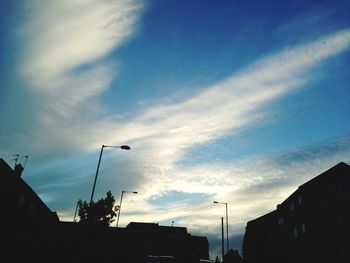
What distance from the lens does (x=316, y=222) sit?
3844cm

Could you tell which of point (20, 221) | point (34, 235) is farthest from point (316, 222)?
point (20, 221)

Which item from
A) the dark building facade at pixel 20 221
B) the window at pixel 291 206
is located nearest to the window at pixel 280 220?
the window at pixel 291 206

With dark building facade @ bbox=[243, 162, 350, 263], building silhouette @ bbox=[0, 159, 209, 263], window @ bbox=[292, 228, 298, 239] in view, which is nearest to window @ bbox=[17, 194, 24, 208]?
building silhouette @ bbox=[0, 159, 209, 263]

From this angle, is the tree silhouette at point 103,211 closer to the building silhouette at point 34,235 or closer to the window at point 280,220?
the building silhouette at point 34,235

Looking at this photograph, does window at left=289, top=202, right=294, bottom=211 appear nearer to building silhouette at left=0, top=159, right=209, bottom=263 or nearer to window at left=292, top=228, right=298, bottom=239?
window at left=292, top=228, right=298, bottom=239

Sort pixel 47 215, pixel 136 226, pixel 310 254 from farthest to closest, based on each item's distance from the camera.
A: pixel 136 226
pixel 310 254
pixel 47 215

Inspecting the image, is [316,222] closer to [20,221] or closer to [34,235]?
[34,235]

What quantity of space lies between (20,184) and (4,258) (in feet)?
20.9

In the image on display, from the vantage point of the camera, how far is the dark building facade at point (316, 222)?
3391 centimetres

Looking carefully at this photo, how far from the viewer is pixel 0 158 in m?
23.2

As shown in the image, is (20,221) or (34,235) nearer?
(20,221)

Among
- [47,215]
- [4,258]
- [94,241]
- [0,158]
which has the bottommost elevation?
[4,258]

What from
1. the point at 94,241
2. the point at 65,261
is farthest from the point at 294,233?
the point at 65,261

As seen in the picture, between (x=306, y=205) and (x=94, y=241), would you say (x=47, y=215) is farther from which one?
(x=306, y=205)
